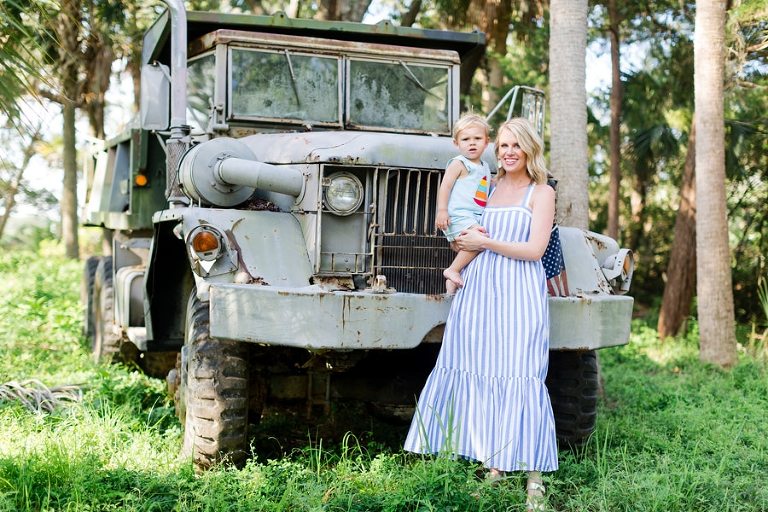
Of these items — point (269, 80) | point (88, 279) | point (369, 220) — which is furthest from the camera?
point (88, 279)

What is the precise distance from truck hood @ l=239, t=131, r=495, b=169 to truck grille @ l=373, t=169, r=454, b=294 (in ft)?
0.21

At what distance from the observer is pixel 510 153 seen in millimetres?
4371

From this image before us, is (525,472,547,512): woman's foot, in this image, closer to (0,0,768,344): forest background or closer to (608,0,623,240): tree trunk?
(0,0,768,344): forest background

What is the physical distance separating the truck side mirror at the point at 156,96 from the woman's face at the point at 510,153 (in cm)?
259

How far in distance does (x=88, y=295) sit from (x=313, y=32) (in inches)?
157

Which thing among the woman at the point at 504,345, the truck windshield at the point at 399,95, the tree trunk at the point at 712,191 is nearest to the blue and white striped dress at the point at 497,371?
the woman at the point at 504,345

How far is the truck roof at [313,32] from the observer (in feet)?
19.4

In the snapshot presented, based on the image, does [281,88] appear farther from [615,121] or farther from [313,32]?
[615,121]

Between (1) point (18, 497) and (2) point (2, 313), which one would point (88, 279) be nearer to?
(2) point (2, 313)

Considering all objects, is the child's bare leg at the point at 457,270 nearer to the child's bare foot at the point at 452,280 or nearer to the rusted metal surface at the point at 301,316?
the child's bare foot at the point at 452,280

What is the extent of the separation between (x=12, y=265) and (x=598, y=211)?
37.5 feet

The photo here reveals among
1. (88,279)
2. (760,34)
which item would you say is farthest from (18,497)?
(760,34)

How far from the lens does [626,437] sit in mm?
5465

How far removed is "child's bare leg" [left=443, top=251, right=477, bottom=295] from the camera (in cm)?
441
